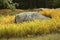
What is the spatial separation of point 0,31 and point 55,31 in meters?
2.19

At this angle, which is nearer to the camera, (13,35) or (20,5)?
(13,35)

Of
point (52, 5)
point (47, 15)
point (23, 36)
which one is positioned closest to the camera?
point (23, 36)

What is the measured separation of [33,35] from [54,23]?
3.83ft

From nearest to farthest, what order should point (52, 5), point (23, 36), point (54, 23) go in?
point (23, 36) < point (54, 23) < point (52, 5)

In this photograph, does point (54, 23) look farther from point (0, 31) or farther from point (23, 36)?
point (0, 31)

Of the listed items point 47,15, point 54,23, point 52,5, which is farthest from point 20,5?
point 54,23

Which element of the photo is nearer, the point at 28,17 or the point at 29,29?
the point at 29,29

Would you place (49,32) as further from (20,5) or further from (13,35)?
(20,5)

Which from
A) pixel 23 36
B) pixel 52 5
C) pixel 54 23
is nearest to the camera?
pixel 23 36

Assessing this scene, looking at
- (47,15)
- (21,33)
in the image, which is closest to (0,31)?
(21,33)

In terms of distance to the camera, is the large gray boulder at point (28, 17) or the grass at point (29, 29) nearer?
the grass at point (29, 29)

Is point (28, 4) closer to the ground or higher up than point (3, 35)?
closer to the ground

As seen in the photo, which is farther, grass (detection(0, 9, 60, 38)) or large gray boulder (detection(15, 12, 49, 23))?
large gray boulder (detection(15, 12, 49, 23))

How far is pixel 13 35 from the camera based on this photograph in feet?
30.5
